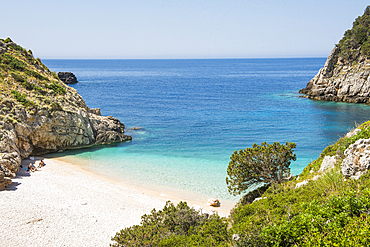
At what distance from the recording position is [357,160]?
10672 millimetres

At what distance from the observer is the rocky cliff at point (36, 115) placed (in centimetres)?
2728

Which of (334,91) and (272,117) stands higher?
(334,91)

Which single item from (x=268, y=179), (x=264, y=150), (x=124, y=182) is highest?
(x=264, y=150)

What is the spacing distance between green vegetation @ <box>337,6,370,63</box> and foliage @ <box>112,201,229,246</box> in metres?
70.0

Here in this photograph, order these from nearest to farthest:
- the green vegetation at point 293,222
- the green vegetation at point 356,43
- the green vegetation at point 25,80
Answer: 1. the green vegetation at point 293,222
2. the green vegetation at point 25,80
3. the green vegetation at point 356,43

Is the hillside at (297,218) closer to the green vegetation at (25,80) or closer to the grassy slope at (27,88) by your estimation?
the grassy slope at (27,88)

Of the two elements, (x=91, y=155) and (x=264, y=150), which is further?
(x=91, y=155)

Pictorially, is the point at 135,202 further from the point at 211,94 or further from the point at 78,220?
the point at 211,94

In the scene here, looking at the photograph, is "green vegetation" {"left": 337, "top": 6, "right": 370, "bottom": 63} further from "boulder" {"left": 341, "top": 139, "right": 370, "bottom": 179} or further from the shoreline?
"boulder" {"left": 341, "top": 139, "right": 370, "bottom": 179}

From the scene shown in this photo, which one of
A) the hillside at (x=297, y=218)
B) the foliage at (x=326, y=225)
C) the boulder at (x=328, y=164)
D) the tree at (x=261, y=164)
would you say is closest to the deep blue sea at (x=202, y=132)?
the tree at (x=261, y=164)

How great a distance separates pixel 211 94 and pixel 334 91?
31353 millimetres

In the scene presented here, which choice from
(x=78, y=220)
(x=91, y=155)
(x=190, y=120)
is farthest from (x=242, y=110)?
(x=78, y=220)

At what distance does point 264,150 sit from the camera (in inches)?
628

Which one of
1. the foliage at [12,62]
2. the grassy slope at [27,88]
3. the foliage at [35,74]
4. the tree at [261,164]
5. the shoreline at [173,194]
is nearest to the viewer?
the tree at [261,164]
